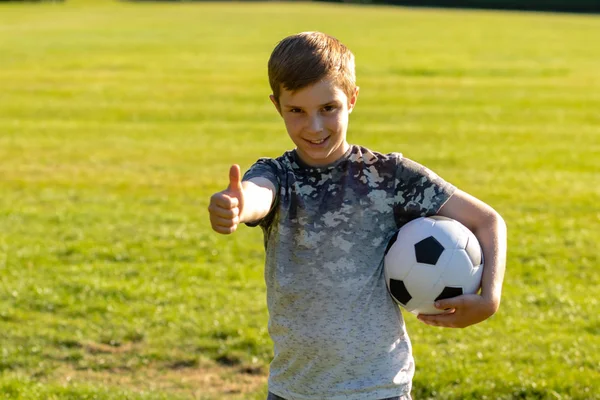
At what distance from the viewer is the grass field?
603 centimetres

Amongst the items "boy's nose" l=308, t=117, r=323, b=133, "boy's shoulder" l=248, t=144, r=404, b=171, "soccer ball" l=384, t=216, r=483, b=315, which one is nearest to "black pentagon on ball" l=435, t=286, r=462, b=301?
"soccer ball" l=384, t=216, r=483, b=315

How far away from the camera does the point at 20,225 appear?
971cm

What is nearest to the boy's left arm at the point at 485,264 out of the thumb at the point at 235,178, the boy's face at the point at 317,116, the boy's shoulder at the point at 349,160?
the boy's shoulder at the point at 349,160

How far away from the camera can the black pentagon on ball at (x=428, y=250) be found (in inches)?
139

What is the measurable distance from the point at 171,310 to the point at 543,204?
17.0 feet

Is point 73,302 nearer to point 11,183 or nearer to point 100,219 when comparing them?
point 100,219

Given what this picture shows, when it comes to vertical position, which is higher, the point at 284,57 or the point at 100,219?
the point at 284,57

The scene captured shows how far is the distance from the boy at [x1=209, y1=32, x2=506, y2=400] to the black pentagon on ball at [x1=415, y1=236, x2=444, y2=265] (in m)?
0.12

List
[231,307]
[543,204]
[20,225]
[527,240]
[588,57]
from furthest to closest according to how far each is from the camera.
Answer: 1. [588,57]
2. [543,204]
3. [20,225]
4. [527,240]
5. [231,307]

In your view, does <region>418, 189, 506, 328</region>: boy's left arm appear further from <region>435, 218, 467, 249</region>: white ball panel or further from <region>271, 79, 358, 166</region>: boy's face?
<region>271, 79, 358, 166</region>: boy's face

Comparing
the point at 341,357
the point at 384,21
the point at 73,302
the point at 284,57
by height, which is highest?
the point at 284,57

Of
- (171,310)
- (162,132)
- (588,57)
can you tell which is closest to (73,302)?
(171,310)

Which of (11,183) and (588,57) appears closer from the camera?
(11,183)

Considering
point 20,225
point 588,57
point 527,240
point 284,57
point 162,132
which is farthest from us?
point 588,57
